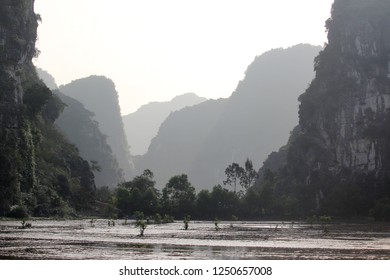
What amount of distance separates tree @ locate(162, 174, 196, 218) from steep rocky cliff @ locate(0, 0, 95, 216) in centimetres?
1902

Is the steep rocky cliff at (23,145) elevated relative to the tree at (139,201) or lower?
elevated

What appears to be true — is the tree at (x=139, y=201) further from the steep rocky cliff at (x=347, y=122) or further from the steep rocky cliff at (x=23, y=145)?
the steep rocky cliff at (x=347, y=122)

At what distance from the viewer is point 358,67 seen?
141 metres

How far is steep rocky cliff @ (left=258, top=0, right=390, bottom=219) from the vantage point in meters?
130

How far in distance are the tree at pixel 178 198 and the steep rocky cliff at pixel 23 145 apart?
Answer: 1902 centimetres

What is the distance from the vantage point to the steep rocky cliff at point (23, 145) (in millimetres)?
88375

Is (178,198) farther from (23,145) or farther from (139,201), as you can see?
(23,145)

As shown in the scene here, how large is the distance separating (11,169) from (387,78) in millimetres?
95148

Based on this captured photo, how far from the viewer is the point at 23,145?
315ft

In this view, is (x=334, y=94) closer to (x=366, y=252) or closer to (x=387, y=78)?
(x=387, y=78)

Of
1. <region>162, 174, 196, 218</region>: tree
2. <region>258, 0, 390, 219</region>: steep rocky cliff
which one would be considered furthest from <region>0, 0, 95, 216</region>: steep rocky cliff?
<region>258, 0, 390, 219</region>: steep rocky cliff

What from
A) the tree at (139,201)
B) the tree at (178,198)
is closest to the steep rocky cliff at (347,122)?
the tree at (178,198)

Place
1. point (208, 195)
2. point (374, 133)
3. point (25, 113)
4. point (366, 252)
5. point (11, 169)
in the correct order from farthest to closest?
point (374, 133), point (208, 195), point (25, 113), point (11, 169), point (366, 252)
